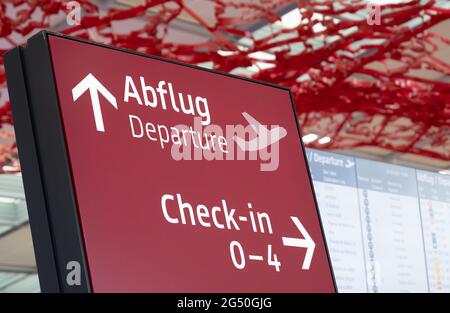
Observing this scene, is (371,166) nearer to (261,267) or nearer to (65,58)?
(261,267)

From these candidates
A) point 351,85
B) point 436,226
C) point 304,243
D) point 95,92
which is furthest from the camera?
point 351,85

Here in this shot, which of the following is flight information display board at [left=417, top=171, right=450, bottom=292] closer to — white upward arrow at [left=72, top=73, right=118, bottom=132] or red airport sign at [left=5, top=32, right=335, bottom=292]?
red airport sign at [left=5, top=32, right=335, bottom=292]

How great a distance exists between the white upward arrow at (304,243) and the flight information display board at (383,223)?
0.73 metres

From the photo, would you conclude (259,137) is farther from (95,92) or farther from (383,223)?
(383,223)

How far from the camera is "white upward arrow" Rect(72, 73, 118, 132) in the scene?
64cm

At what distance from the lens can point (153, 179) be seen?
0.66 m

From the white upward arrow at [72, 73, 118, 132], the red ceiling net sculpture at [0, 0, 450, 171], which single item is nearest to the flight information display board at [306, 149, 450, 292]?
the white upward arrow at [72, 73, 118, 132]

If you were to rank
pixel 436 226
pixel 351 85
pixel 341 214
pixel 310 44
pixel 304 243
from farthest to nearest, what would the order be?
pixel 351 85
pixel 310 44
pixel 436 226
pixel 341 214
pixel 304 243

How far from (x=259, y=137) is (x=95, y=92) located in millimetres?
188

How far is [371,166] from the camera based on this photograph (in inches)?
64.1

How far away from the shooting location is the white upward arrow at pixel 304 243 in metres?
0.75

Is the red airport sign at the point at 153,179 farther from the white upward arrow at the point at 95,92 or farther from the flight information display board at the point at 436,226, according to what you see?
the flight information display board at the point at 436,226

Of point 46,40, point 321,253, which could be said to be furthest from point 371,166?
point 46,40

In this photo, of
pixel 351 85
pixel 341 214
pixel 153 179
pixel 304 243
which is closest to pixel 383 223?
pixel 341 214
